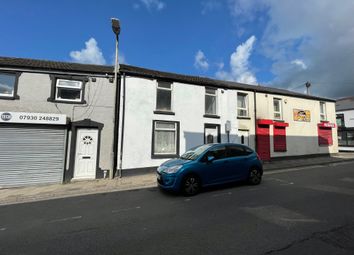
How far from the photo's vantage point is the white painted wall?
11.4m

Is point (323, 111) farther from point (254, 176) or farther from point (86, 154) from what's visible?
point (86, 154)

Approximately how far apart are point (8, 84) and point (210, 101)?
1127 centimetres

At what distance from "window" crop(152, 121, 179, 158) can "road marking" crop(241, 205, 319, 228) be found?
284 inches

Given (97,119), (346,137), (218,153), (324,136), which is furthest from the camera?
(346,137)

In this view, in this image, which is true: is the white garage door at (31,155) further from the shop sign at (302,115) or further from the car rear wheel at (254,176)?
the shop sign at (302,115)

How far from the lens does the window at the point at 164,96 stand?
41.4ft

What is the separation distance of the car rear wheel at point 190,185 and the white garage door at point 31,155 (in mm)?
6632

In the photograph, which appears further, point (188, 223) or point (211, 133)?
point (211, 133)

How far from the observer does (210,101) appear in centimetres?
1427

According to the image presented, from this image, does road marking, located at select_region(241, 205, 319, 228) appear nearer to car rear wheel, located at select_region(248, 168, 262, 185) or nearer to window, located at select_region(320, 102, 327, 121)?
car rear wheel, located at select_region(248, 168, 262, 185)

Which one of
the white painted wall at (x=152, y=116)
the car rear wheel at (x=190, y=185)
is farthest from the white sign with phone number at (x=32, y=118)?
the car rear wheel at (x=190, y=185)

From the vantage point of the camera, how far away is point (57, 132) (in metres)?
10.4

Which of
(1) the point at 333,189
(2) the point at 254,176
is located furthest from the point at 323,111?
(2) the point at 254,176

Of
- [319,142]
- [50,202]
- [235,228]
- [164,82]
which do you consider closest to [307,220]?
[235,228]
